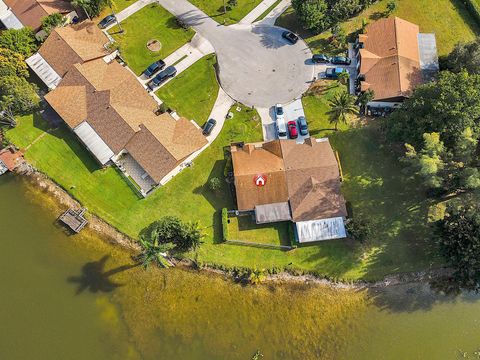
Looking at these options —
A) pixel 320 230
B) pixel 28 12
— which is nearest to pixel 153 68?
pixel 28 12

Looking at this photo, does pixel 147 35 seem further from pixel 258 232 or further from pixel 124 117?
pixel 258 232

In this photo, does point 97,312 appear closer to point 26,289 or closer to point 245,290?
point 26,289

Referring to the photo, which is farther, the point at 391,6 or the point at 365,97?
the point at 391,6

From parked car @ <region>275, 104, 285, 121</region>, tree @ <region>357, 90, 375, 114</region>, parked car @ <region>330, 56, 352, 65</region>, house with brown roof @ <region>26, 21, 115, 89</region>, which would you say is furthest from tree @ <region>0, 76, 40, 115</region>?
tree @ <region>357, 90, 375, 114</region>

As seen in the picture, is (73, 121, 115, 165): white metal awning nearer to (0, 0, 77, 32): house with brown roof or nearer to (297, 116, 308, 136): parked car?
(0, 0, 77, 32): house with brown roof

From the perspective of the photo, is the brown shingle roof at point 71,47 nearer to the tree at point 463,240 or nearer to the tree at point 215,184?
the tree at point 215,184

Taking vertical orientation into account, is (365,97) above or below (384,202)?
above

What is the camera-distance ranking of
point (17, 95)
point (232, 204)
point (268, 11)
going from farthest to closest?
point (268, 11) → point (17, 95) → point (232, 204)
